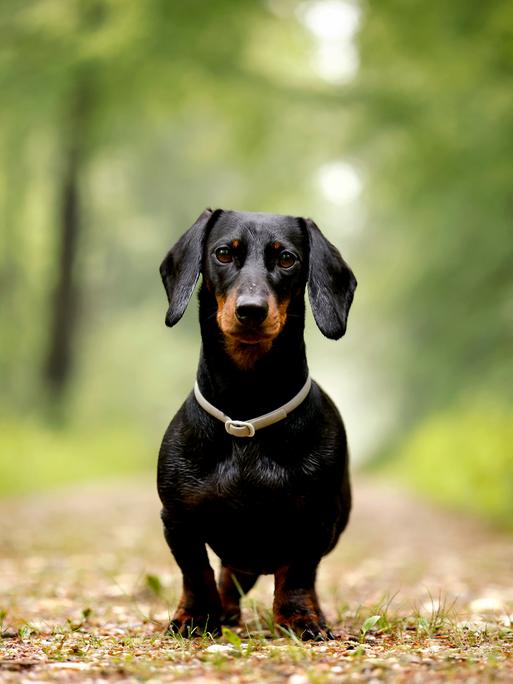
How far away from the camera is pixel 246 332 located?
3.06 meters

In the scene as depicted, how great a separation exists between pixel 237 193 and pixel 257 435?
1388cm

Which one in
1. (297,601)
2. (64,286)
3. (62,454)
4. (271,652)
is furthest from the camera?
(64,286)

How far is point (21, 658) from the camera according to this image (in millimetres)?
2773

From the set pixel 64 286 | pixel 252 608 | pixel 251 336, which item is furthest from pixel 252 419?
pixel 64 286

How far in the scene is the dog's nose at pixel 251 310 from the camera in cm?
300

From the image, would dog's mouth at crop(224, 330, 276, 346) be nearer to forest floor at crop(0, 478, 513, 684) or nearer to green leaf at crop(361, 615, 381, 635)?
forest floor at crop(0, 478, 513, 684)

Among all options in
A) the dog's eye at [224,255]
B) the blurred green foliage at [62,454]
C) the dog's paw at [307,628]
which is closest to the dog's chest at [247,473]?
the dog's paw at [307,628]

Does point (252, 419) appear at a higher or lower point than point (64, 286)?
lower

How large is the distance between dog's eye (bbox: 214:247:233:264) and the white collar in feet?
1.70

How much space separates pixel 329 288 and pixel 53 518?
6.06 meters

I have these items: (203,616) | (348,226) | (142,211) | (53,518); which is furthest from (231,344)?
(348,226)

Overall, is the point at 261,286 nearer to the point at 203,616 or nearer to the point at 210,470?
the point at 210,470

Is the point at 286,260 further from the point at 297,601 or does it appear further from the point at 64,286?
the point at 64,286

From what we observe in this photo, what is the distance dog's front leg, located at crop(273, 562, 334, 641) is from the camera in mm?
3285
